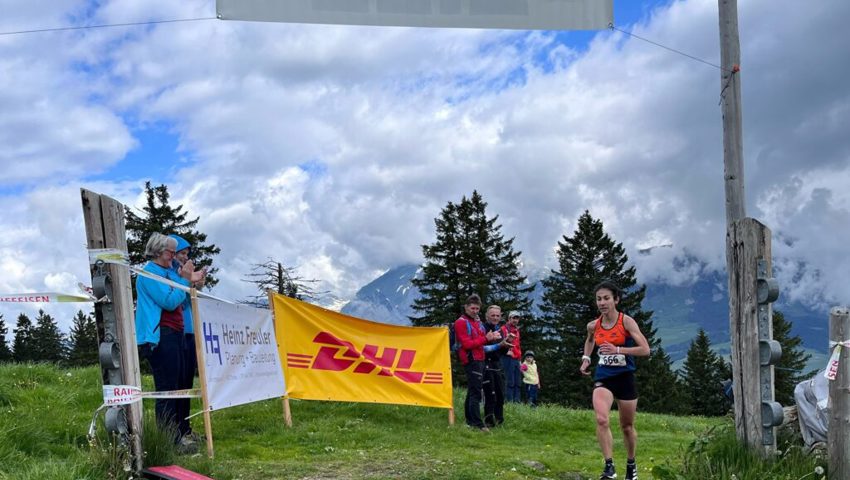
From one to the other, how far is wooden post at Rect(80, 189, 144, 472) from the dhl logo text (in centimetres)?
505

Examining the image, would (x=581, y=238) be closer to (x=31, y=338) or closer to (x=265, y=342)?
(x=31, y=338)

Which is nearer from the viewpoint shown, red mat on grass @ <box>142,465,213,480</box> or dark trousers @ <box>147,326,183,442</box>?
red mat on grass @ <box>142,465,213,480</box>

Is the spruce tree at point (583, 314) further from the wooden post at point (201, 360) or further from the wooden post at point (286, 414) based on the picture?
the wooden post at point (201, 360)

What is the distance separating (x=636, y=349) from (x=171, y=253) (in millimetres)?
4730

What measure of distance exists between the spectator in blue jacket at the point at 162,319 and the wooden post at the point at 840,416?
5936mm

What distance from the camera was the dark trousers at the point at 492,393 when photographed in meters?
11.9

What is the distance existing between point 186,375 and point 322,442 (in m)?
2.20

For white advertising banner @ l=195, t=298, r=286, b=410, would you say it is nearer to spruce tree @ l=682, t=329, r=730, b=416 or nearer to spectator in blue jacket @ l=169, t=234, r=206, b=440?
spectator in blue jacket @ l=169, t=234, r=206, b=440

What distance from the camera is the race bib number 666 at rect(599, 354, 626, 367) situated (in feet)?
24.4

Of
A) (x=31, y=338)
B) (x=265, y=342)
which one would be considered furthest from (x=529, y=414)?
(x=31, y=338)

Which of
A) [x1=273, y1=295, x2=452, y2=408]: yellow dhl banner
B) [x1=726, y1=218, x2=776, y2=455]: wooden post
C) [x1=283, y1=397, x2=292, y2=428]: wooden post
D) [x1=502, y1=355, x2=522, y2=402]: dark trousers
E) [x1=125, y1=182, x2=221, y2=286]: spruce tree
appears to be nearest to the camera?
[x1=726, y1=218, x2=776, y2=455]: wooden post

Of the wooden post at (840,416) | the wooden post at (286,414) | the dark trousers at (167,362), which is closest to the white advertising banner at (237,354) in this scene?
the wooden post at (286,414)

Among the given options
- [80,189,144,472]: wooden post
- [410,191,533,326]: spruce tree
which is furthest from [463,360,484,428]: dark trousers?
[410,191,533,326]: spruce tree

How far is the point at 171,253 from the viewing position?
7.87 m
